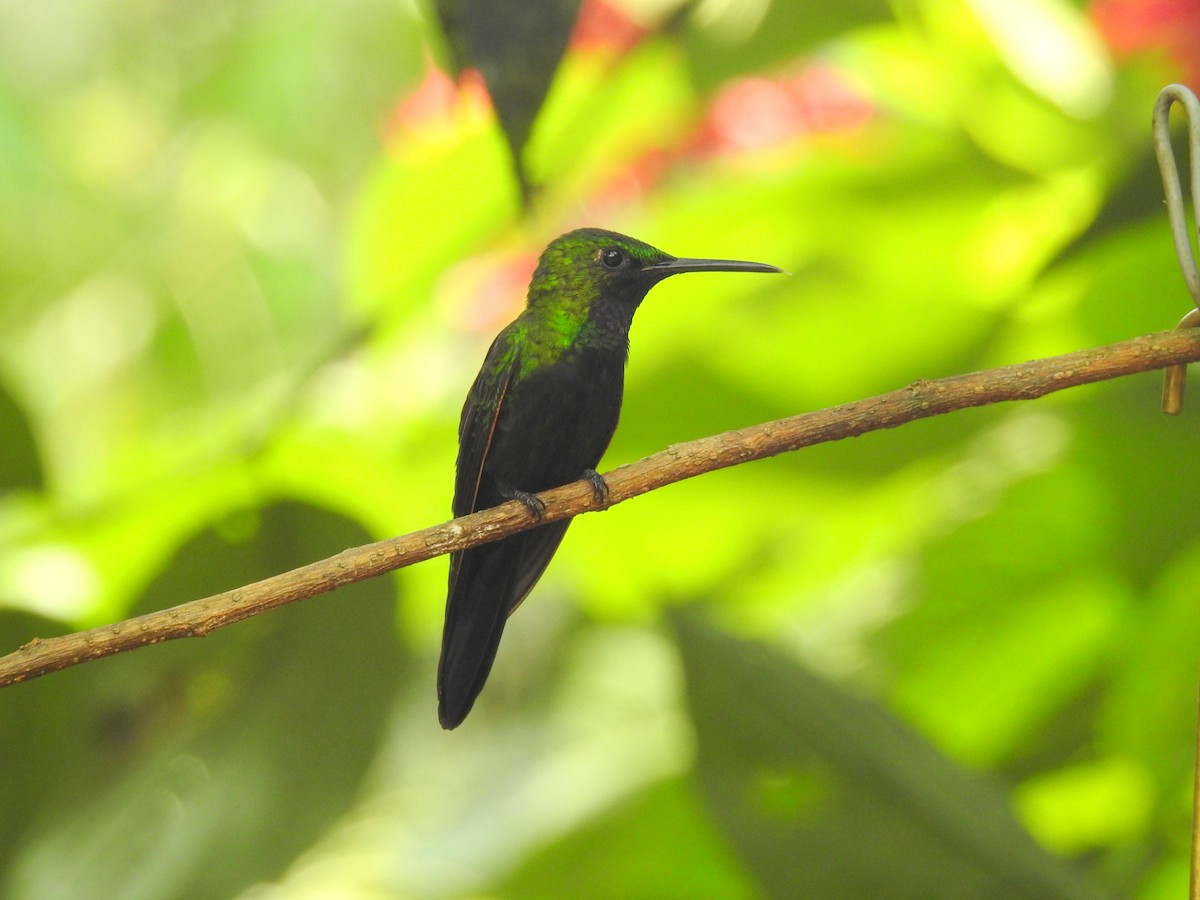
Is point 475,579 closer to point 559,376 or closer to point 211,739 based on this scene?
point 559,376

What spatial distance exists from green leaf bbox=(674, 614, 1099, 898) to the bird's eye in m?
0.38

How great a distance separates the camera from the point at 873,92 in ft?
3.88

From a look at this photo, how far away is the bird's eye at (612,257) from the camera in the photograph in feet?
2.60

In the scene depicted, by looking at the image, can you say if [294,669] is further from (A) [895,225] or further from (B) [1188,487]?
(B) [1188,487]

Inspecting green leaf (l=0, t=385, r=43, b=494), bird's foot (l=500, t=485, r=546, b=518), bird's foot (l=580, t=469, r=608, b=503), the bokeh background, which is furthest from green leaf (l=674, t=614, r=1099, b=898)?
green leaf (l=0, t=385, r=43, b=494)

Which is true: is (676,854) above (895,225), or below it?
below

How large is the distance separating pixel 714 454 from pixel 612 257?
305mm

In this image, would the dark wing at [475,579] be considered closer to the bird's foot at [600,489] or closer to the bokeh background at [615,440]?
the bird's foot at [600,489]

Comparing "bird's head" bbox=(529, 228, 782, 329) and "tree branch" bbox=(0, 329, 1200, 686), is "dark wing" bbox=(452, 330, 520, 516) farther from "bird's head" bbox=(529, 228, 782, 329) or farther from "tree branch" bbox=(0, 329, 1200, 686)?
"tree branch" bbox=(0, 329, 1200, 686)

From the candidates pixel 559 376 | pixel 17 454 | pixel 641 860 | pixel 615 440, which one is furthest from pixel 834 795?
pixel 17 454

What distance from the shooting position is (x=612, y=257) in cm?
79

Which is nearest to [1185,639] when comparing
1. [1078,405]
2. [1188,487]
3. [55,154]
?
[1188,487]

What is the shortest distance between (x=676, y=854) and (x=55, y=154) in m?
1.01

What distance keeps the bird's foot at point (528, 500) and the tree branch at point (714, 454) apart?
0.21 ft
